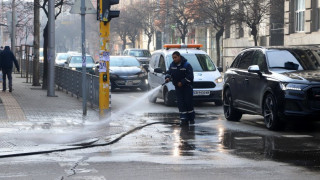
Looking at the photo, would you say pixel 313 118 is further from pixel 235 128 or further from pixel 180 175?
pixel 180 175

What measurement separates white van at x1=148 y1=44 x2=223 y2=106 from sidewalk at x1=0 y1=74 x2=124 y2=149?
8.87ft

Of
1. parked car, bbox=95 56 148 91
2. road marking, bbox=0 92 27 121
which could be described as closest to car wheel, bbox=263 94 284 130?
road marking, bbox=0 92 27 121

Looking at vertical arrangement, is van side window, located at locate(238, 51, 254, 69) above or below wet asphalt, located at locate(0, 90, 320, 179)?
above

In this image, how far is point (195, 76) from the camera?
2095 centimetres

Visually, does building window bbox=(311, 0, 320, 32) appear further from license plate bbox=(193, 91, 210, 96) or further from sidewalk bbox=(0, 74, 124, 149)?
sidewalk bbox=(0, 74, 124, 149)

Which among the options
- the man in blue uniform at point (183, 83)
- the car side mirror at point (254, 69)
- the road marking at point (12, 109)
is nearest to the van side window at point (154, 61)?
the road marking at point (12, 109)

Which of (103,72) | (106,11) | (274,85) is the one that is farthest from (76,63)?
(274,85)

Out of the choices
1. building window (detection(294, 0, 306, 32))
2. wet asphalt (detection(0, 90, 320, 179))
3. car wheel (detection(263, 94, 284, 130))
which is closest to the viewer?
wet asphalt (detection(0, 90, 320, 179))

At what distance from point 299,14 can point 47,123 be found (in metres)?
25.1

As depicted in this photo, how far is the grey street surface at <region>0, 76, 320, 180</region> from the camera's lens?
29.2ft

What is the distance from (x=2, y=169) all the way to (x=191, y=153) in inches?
115

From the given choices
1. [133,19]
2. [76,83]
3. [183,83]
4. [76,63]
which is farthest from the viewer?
[133,19]

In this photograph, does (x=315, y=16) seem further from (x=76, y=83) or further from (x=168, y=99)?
(x=168, y=99)

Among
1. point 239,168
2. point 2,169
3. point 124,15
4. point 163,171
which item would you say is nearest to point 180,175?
point 163,171
